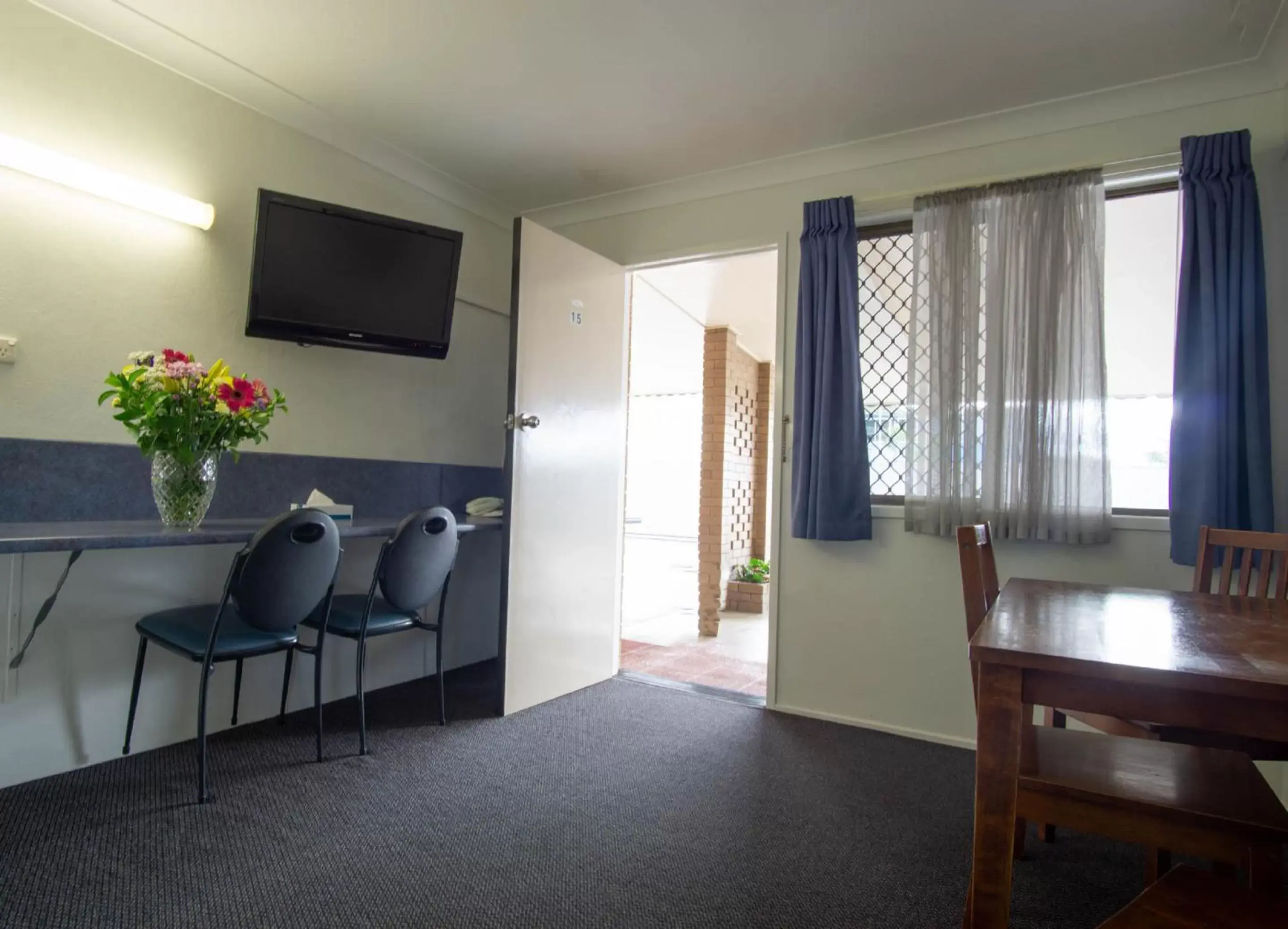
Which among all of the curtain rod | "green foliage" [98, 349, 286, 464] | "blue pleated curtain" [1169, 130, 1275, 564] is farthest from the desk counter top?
the curtain rod

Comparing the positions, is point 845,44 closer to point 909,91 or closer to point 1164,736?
point 909,91

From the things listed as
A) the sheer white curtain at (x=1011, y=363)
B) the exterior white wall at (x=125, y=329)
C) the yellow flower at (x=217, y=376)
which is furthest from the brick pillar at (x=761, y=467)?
the yellow flower at (x=217, y=376)

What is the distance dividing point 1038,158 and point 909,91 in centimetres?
61

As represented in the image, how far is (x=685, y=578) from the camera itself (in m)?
8.54

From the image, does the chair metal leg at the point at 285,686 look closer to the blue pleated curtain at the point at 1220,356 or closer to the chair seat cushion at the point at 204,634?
the chair seat cushion at the point at 204,634

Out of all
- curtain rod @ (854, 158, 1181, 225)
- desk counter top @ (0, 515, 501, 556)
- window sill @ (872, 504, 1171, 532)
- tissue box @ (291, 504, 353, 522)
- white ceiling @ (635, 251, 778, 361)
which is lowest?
desk counter top @ (0, 515, 501, 556)

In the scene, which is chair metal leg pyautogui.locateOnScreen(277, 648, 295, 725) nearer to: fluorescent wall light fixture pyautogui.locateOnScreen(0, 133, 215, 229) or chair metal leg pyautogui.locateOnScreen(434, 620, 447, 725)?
chair metal leg pyautogui.locateOnScreen(434, 620, 447, 725)

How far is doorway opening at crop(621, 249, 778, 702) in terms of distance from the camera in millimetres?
4273

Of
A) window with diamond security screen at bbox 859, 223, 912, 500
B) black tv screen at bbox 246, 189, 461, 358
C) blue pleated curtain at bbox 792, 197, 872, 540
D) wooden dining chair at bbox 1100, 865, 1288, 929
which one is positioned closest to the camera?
wooden dining chair at bbox 1100, 865, 1288, 929

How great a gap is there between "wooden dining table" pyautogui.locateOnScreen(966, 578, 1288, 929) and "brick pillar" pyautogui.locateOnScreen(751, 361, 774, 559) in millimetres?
5465

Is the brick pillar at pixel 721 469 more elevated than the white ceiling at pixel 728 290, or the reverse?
the white ceiling at pixel 728 290

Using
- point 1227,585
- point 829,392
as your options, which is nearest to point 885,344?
point 829,392

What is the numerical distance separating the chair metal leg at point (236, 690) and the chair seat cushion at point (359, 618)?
1.01ft

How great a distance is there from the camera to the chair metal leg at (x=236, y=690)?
109 inches
